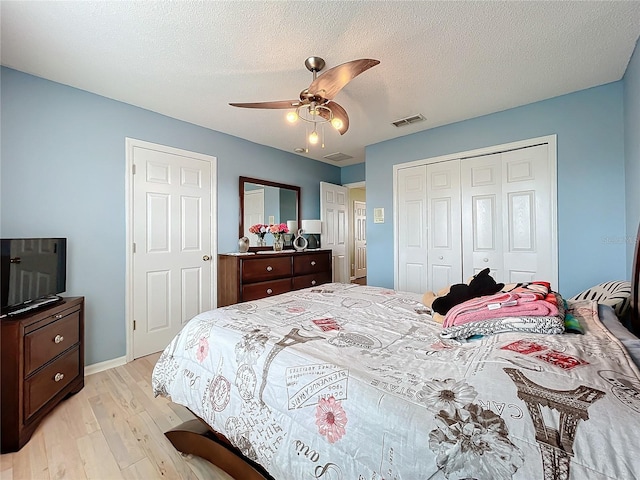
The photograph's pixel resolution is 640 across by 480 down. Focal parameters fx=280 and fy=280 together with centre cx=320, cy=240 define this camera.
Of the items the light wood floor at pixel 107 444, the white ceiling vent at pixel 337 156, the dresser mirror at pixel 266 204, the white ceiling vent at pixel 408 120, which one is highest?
the white ceiling vent at pixel 337 156

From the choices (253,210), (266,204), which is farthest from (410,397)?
(266,204)

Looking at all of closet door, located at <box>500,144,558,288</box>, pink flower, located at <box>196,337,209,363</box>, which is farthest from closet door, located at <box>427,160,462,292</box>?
pink flower, located at <box>196,337,209,363</box>

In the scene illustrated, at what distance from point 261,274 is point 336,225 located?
78.3 inches

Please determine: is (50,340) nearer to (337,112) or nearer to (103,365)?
(103,365)

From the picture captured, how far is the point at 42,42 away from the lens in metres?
1.84

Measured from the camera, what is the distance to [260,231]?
3.75 meters

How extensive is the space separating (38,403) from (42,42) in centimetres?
232

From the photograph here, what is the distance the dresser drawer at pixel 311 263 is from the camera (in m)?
3.79

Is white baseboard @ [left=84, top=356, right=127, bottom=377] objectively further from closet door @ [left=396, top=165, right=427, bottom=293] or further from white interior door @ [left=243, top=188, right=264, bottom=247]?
closet door @ [left=396, top=165, right=427, bottom=293]

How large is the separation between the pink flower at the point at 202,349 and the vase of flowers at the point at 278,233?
2453 mm

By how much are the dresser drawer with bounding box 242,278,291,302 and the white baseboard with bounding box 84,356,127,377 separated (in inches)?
48.8

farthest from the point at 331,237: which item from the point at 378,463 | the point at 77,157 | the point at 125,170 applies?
the point at 378,463

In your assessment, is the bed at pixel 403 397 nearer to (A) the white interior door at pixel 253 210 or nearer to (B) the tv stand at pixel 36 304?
(B) the tv stand at pixel 36 304

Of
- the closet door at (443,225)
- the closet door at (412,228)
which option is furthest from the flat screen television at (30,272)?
the closet door at (443,225)
